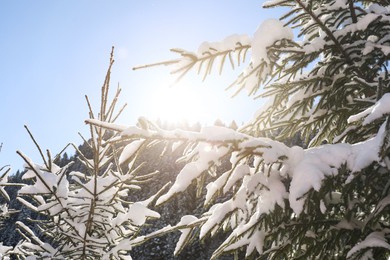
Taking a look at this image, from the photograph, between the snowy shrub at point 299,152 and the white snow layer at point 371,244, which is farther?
the white snow layer at point 371,244

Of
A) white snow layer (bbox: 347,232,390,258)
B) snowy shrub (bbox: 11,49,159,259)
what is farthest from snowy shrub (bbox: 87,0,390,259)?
snowy shrub (bbox: 11,49,159,259)

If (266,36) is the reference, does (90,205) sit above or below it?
below

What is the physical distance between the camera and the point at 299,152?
1851mm

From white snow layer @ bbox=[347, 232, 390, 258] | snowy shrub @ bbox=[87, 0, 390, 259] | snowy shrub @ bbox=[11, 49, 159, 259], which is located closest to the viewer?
snowy shrub @ bbox=[87, 0, 390, 259]

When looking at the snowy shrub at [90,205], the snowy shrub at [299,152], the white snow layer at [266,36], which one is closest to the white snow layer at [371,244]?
the snowy shrub at [299,152]

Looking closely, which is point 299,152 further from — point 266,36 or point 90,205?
point 90,205

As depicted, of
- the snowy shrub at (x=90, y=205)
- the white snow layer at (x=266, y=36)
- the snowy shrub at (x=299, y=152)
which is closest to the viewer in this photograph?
the snowy shrub at (x=299, y=152)

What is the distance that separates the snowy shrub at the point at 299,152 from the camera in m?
1.65

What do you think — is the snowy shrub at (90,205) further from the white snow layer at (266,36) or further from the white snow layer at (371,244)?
the white snow layer at (371,244)

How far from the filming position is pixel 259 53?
2135 mm

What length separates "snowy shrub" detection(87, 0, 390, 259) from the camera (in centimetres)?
165

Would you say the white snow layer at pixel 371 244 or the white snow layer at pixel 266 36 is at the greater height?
the white snow layer at pixel 266 36

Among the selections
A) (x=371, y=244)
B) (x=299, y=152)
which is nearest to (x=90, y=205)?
(x=299, y=152)

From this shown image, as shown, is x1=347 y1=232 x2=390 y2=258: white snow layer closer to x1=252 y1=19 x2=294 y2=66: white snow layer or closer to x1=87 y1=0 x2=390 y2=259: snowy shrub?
x1=87 y1=0 x2=390 y2=259: snowy shrub
